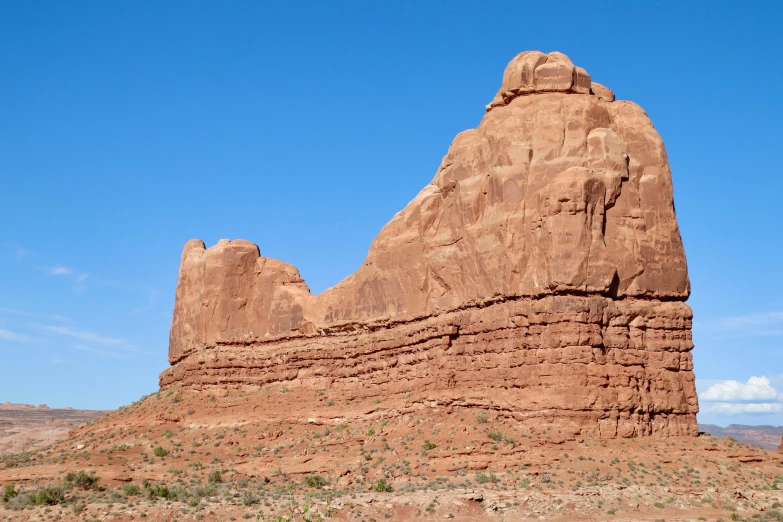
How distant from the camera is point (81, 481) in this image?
3325 centimetres

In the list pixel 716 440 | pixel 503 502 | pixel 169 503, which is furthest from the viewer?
pixel 716 440

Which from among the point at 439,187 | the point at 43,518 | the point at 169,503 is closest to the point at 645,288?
the point at 439,187

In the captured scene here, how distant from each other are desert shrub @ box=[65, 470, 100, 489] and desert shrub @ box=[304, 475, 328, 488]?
7.17m

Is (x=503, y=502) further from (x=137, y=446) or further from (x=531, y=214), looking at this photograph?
(x=137, y=446)

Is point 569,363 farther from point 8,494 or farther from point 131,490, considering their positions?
point 8,494

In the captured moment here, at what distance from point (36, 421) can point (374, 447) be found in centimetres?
7057

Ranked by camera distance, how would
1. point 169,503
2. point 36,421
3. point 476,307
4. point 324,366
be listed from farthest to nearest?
point 36,421 < point 324,366 < point 476,307 < point 169,503

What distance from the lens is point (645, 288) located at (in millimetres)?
34094

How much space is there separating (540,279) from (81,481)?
55.3 ft

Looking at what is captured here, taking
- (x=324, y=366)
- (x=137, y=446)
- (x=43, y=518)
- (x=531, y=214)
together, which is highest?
(x=531, y=214)

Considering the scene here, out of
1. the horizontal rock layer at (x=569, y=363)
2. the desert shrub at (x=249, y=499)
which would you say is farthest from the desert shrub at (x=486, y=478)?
the desert shrub at (x=249, y=499)

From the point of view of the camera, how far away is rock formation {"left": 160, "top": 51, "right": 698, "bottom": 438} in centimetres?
3275

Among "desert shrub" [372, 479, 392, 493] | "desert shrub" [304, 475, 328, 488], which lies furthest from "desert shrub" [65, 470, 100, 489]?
"desert shrub" [372, 479, 392, 493]

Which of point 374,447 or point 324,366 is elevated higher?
point 324,366
